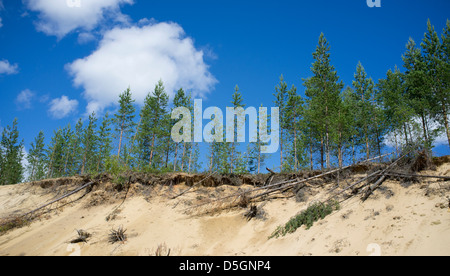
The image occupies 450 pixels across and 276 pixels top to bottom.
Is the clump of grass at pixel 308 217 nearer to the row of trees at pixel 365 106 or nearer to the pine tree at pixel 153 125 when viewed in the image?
the row of trees at pixel 365 106

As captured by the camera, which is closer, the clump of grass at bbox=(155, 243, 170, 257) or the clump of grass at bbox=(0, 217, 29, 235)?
the clump of grass at bbox=(155, 243, 170, 257)

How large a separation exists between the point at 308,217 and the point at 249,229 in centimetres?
261

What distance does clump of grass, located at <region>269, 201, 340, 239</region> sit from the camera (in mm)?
9383

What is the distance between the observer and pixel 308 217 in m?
9.49

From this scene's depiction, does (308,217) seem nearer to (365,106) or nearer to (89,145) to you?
(365,106)

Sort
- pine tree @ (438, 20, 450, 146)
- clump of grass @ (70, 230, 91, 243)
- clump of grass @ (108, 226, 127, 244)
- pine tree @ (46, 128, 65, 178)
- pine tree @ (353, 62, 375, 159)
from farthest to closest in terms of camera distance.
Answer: pine tree @ (46, 128, 65, 178), pine tree @ (353, 62, 375, 159), pine tree @ (438, 20, 450, 146), clump of grass @ (70, 230, 91, 243), clump of grass @ (108, 226, 127, 244)

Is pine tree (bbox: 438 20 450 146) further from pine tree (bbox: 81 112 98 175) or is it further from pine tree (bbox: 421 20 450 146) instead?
pine tree (bbox: 81 112 98 175)

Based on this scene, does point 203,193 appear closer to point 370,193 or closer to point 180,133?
point 370,193

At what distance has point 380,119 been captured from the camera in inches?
1099

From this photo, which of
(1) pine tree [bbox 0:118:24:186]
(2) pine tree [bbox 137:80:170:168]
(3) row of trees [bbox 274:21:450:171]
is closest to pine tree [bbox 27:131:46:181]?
(1) pine tree [bbox 0:118:24:186]

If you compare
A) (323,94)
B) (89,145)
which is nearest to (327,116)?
(323,94)

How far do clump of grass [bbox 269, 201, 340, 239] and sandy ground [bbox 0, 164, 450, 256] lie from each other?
25 centimetres
